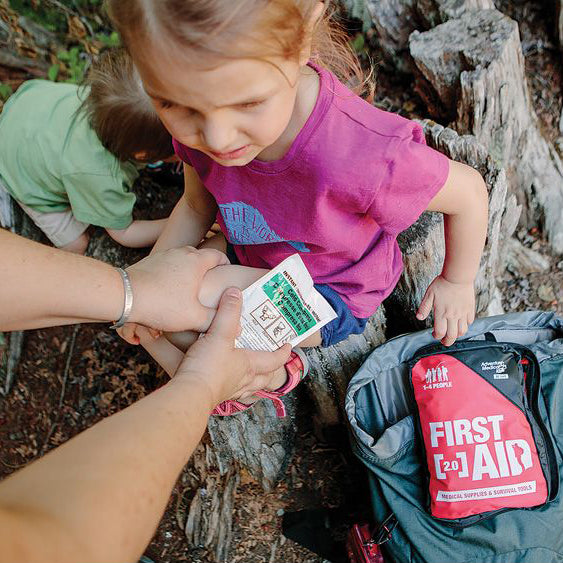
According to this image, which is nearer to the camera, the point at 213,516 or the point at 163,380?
the point at 213,516

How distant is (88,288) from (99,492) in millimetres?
699

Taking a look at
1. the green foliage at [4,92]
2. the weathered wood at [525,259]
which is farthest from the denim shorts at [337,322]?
the green foliage at [4,92]

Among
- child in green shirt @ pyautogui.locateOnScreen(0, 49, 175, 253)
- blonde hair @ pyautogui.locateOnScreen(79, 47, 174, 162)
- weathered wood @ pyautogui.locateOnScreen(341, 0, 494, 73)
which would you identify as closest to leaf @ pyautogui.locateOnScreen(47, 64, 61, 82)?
child in green shirt @ pyautogui.locateOnScreen(0, 49, 175, 253)

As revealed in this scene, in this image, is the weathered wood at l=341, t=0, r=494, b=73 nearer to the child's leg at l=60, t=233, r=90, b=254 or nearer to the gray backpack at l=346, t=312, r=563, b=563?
the gray backpack at l=346, t=312, r=563, b=563

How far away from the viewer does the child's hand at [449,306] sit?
5.81 feet

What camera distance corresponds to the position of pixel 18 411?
2588mm

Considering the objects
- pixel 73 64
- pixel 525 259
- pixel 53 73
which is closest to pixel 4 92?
pixel 53 73

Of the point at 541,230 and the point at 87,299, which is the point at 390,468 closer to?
the point at 87,299

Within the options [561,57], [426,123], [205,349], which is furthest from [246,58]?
[561,57]

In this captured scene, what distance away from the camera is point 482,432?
5.70 ft

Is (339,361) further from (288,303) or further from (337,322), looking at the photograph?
(288,303)

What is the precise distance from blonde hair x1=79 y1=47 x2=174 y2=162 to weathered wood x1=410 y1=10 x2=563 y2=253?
110 cm

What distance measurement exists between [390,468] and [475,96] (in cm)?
141

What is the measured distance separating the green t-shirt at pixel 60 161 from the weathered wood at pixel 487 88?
1.35m
